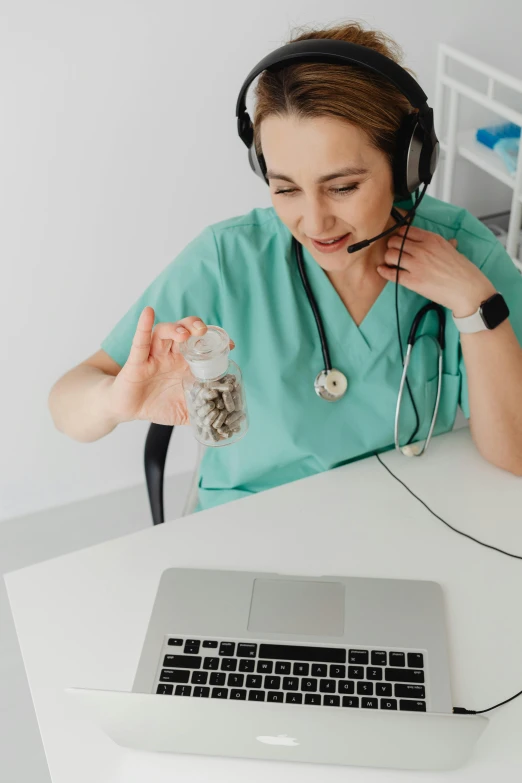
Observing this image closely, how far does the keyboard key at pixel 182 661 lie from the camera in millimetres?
872

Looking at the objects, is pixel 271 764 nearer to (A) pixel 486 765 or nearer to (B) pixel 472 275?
(A) pixel 486 765

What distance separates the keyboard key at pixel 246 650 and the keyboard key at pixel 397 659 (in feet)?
0.52

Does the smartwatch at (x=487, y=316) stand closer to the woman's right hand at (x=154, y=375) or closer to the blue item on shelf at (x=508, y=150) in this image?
the woman's right hand at (x=154, y=375)

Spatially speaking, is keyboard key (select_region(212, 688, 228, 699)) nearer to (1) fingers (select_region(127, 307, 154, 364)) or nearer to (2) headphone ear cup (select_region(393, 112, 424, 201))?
(1) fingers (select_region(127, 307, 154, 364))

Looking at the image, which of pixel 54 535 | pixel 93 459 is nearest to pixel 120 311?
pixel 93 459

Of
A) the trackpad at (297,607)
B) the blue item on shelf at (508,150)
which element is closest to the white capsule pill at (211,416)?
the trackpad at (297,607)

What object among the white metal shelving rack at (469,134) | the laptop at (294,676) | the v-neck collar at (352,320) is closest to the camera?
the laptop at (294,676)

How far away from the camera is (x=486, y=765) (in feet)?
2.57

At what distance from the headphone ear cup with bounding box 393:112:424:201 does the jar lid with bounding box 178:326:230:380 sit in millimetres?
355

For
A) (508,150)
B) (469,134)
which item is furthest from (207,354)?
(469,134)

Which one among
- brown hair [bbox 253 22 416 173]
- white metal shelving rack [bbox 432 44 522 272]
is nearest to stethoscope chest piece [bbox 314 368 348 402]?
brown hair [bbox 253 22 416 173]

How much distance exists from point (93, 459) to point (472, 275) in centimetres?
126

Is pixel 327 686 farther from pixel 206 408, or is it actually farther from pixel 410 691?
pixel 206 408

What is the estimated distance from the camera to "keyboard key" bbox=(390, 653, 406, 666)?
2.85 ft
